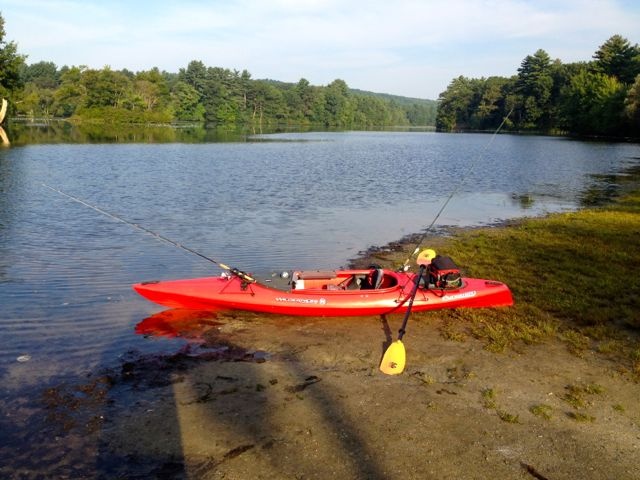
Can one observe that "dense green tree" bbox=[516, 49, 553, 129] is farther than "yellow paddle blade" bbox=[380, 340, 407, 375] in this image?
Yes

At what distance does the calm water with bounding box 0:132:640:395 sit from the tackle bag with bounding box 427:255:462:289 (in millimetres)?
3797

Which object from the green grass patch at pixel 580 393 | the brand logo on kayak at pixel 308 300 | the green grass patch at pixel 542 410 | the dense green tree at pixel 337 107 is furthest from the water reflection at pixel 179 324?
the dense green tree at pixel 337 107

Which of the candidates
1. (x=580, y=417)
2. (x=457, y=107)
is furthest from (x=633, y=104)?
(x=457, y=107)

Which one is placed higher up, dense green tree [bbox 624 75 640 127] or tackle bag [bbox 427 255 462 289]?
dense green tree [bbox 624 75 640 127]

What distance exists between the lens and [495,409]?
244 inches

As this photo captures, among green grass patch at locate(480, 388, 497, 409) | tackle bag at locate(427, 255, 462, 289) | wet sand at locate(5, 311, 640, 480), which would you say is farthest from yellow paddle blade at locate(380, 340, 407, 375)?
tackle bag at locate(427, 255, 462, 289)

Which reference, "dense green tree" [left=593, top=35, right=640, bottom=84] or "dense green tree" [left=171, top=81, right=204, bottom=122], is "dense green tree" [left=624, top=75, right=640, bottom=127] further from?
"dense green tree" [left=171, top=81, right=204, bottom=122]

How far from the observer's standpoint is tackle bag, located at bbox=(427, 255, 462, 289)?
934 centimetres

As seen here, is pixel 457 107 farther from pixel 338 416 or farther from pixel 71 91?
pixel 338 416

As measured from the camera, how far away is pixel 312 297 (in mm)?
9031

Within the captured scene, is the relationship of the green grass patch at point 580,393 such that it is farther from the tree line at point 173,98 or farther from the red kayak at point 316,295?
the tree line at point 173,98

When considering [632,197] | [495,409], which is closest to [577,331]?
[495,409]

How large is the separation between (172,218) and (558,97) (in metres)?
101

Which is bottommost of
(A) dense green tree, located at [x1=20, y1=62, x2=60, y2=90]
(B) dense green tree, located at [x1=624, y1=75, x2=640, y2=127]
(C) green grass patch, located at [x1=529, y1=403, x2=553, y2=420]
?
(C) green grass patch, located at [x1=529, y1=403, x2=553, y2=420]
